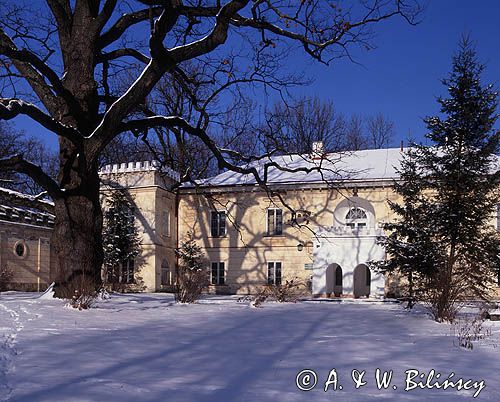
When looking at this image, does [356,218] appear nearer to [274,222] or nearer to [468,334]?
[274,222]

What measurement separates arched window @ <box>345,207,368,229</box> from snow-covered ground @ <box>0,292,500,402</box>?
18867 mm

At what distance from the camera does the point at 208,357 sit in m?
7.05

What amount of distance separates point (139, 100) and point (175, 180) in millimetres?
19973

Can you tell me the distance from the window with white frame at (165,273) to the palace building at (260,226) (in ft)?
0.22

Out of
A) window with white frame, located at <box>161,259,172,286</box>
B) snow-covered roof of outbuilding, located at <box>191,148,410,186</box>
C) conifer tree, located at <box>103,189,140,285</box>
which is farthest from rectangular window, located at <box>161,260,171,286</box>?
snow-covered roof of outbuilding, located at <box>191,148,410,186</box>

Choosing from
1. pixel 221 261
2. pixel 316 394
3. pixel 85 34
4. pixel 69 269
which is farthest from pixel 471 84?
pixel 221 261

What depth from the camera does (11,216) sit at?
26516 millimetres

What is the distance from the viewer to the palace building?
2783cm

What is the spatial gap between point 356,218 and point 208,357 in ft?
80.9

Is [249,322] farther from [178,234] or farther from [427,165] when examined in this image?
[178,234]

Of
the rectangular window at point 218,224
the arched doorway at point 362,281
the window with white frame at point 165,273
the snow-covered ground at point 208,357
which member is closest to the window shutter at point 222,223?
the rectangular window at point 218,224

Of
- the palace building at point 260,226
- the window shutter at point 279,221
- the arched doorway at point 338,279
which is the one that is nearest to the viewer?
the palace building at point 260,226

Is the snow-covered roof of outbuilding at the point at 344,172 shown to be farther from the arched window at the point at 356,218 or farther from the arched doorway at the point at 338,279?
the arched doorway at the point at 338,279

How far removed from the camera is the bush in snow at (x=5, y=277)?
23403mm
